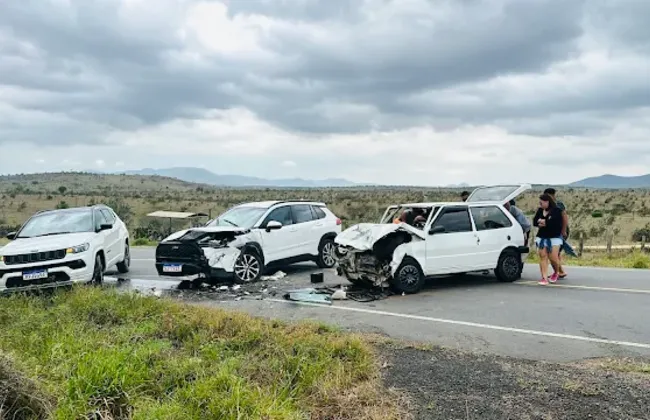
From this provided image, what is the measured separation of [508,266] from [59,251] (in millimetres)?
9256

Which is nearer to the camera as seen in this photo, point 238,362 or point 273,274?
point 238,362

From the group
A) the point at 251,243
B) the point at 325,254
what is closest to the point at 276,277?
the point at 251,243

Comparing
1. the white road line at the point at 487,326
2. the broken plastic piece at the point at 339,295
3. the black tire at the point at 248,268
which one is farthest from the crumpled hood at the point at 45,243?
the broken plastic piece at the point at 339,295

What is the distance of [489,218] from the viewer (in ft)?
39.9

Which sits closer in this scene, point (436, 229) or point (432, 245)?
point (432, 245)

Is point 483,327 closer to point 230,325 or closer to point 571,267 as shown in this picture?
point 230,325

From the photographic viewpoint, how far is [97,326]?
7.62m

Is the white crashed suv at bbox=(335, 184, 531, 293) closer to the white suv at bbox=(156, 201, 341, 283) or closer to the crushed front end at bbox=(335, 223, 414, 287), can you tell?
the crushed front end at bbox=(335, 223, 414, 287)

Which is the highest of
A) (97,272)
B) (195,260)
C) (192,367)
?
(195,260)

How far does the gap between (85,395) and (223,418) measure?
125 centimetres

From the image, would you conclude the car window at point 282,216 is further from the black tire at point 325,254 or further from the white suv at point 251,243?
the black tire at point 325,254

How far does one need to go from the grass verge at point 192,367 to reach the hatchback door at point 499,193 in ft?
23.6

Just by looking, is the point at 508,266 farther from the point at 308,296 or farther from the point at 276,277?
the point at 276,277

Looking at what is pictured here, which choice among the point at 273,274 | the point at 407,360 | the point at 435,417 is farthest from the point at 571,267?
the point at 435,417
